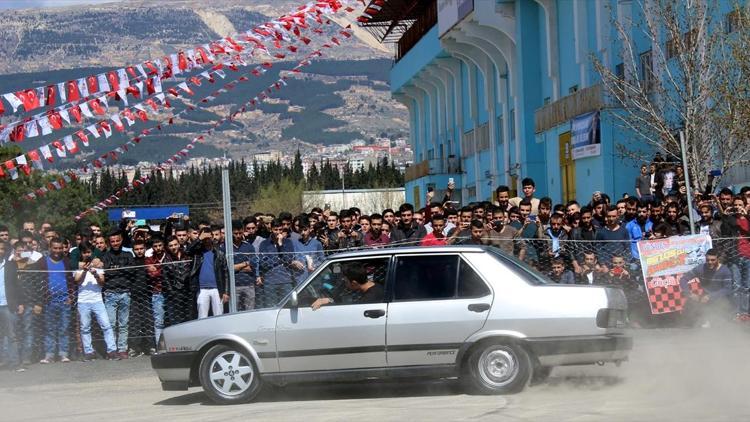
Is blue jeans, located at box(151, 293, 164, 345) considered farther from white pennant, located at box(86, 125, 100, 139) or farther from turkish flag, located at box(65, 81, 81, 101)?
white pennant, located at box(86, 125, 100, 139)

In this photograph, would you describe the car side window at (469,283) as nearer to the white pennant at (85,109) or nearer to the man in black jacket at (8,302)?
the man in black jacket at (8,302)

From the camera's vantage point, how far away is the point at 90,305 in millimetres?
17922

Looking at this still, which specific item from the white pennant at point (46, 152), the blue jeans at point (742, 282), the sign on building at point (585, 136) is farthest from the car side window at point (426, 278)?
the sign on building at point (585, 136)

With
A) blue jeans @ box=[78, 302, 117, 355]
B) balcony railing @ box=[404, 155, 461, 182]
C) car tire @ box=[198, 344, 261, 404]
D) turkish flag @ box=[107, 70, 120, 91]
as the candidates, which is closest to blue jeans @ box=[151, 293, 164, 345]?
blue jeans @ box=[78, 302, 117, 355]

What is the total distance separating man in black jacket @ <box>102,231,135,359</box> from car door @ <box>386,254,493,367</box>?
22.4 feet

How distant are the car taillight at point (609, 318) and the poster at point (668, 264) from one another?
17.3 ft

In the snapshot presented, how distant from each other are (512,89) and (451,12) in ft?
16.7

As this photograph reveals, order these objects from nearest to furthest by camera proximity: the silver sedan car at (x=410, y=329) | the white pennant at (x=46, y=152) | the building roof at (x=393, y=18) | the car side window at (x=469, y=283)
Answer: the silver sedan car at (x=410, y=329) < the car side window at (x=469, y=283) < the white pennant at (x=46, y=152) < the building roof at (x=393, y=18)

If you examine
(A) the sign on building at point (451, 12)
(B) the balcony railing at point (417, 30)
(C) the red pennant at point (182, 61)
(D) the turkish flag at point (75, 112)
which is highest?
(B) the balcony railing at point (417, 30)

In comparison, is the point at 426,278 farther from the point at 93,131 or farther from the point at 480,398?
the point at 93,131

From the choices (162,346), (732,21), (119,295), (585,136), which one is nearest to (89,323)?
(119,295)

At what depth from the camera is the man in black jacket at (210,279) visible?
689 inches

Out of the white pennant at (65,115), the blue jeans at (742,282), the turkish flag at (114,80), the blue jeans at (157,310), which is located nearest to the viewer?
the blue jeans at (742,282)

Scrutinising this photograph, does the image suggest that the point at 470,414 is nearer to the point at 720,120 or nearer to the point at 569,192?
the point at 720,120
